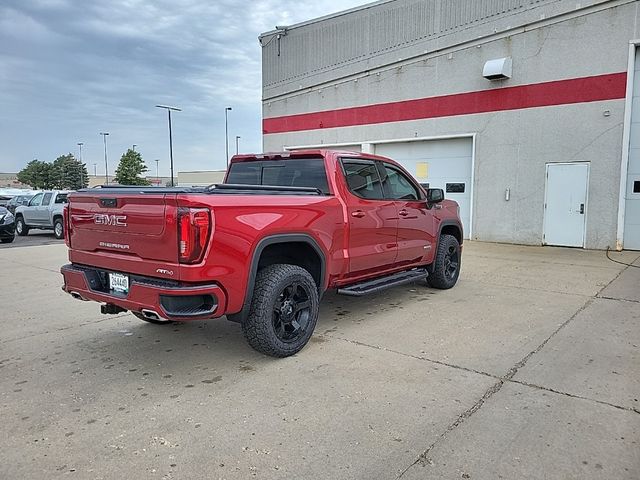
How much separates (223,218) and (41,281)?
5.92 m

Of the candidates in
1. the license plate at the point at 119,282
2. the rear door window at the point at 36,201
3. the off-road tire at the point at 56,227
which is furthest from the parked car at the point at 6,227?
the license plate at the point at 119,282

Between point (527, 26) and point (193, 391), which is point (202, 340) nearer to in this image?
point (193, 391)

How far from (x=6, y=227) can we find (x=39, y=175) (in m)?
75.2

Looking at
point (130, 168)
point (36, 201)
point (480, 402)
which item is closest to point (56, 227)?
point (36, 201)

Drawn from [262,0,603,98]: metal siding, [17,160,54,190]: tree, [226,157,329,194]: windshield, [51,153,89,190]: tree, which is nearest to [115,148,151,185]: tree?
[51,153,89,190]: tree

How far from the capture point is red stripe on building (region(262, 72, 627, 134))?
10.9 m

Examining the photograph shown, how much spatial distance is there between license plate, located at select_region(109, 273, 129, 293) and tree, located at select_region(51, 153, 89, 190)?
259 ft

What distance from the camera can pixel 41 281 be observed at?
8000mm

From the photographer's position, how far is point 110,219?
12.9 ft

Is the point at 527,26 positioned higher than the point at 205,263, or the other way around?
the point at 527,26

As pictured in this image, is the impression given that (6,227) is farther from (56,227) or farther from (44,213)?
(44,213)

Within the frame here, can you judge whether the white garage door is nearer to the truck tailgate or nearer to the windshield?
the windshield

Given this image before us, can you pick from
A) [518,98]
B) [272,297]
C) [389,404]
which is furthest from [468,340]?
[518,98]

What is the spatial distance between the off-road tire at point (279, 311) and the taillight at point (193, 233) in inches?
28.2
